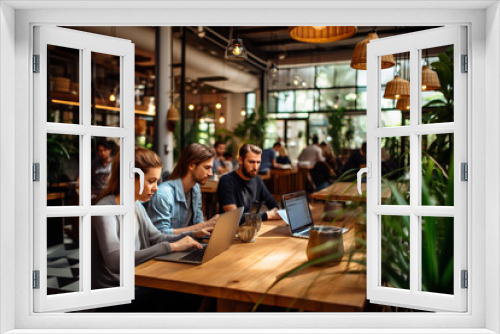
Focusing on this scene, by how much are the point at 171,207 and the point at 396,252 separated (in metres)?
1.80

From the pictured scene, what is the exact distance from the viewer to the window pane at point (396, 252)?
82.7 inches

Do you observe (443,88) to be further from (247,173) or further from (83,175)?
(83,175)

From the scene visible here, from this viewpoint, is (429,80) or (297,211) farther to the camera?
(429,80)

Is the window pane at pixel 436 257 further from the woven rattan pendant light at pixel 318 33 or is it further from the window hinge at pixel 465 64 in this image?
the woven rattan pendant light at pixel 318 33

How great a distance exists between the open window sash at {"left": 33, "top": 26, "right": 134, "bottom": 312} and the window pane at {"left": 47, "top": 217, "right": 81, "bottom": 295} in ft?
6.36

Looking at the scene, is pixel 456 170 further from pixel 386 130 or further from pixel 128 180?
pixel 128 180

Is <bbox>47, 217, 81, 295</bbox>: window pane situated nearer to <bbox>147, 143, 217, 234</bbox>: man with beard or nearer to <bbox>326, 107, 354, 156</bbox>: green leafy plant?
<bbox>147, 143, 217, 234</bbox>: man with beard

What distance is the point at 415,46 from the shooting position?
6.82ft

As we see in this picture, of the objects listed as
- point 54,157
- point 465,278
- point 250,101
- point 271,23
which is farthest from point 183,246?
point 250,101

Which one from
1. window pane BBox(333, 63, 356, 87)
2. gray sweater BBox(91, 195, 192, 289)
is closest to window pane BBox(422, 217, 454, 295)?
gray sweater BBox(91, 195, 192, 289)

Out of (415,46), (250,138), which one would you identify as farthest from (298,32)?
(250,138)

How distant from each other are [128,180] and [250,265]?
77 centimetres

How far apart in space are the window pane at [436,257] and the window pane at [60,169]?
3265 mm

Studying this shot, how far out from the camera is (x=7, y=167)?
6.33 ft
